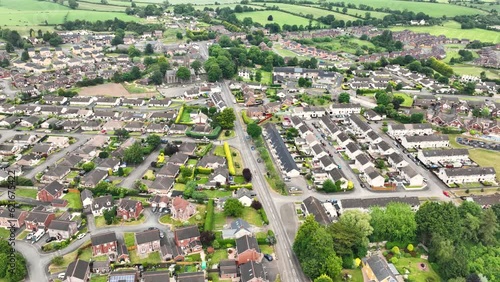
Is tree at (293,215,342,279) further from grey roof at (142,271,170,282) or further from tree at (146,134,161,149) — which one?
tree at (146,134,161,149)

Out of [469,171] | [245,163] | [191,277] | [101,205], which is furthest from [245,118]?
[191,277]

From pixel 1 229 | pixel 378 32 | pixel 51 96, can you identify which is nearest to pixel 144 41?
pixel 51 96

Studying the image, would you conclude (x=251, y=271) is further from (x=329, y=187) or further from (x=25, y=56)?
(x=25, y=56)

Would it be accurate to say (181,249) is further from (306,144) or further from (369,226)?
(306,144)

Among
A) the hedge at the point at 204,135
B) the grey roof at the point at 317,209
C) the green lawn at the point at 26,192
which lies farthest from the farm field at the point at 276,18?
the green lawn at the point at 26,192

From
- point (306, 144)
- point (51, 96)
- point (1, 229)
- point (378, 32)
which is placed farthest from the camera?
point (378, 32)
